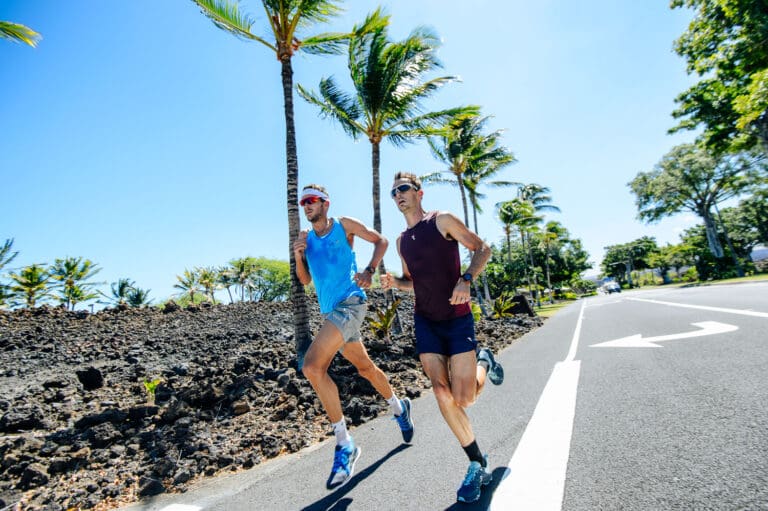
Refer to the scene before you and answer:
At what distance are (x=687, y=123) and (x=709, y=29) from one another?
784cm

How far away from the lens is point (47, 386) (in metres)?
5.81

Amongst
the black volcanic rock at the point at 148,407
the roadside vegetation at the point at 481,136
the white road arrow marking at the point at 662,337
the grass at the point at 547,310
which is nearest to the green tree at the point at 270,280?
the roadside vegetation at the point at 481,136

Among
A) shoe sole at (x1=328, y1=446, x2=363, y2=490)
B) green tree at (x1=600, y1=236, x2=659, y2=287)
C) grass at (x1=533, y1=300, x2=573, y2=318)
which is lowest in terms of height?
grass at (x1=533, y1=300, x2=573, y2=318)

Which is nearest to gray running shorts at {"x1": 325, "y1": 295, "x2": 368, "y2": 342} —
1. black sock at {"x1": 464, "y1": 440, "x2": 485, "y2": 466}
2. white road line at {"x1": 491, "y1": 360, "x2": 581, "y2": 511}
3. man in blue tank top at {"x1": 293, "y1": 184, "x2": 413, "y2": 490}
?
man in blue tank top at {"x1": 293, "y1": 184, "x2": 413, "y2": 490}

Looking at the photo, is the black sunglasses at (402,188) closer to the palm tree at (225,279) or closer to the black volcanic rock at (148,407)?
the black volcanic rock at (148,407)

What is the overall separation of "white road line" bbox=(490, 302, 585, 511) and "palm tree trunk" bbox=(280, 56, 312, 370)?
3.85 metres

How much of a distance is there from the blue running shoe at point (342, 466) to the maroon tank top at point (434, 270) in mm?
1245

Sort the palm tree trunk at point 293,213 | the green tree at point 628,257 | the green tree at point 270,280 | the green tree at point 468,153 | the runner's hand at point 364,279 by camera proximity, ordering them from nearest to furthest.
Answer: the runner's hand at point 364,279
the palm tree trunk at point 293,213
the green tree at point 468,153
the green tree at point 270,280
the green tree at point 628,257

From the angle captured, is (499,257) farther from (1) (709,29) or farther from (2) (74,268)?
(2) (74,268)

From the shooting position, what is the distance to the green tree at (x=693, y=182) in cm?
3856

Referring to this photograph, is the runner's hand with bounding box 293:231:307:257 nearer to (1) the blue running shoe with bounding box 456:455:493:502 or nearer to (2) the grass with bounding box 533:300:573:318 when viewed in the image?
(1) the blue running shoe with bounding box 456:455:493:502

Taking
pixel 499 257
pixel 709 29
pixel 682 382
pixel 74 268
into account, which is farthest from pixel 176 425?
pixel 499 257

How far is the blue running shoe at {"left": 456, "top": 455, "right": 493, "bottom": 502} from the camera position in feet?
6.68

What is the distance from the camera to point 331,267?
11.0 feet
